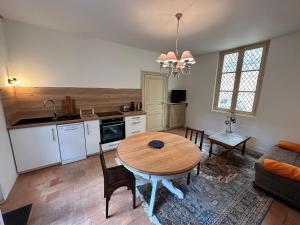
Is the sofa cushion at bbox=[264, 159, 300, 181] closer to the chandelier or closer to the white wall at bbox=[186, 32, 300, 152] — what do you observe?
the white wall at bbox=[186, 32, 300, 152]

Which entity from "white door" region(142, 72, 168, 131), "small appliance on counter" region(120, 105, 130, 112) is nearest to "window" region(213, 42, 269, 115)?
"white door" region(142, 72, 168, 131)

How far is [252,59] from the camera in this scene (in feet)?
10.9

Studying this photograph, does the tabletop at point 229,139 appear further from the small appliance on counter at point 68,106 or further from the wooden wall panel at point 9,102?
the wooden wall panel at point 9,102

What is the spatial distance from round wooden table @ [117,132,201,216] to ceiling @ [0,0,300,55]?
194 cm

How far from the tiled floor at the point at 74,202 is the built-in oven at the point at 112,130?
33.0 inches

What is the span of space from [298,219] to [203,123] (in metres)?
3.01

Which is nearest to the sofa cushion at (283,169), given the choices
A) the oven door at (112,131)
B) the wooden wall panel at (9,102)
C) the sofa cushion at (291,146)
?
the sofa cushion at (291,146)

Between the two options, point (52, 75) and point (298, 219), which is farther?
point (52, 75)

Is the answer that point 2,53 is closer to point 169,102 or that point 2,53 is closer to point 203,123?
point 169,102

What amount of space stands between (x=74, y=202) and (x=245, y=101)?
4304mm

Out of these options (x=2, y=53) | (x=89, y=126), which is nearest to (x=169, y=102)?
(x=89, y=126)

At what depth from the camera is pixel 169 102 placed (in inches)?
190

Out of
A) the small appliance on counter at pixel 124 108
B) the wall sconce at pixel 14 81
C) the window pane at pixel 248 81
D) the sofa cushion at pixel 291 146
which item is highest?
the window pane at pixel 248 81

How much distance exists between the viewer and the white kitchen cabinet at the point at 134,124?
3362 millimetres
